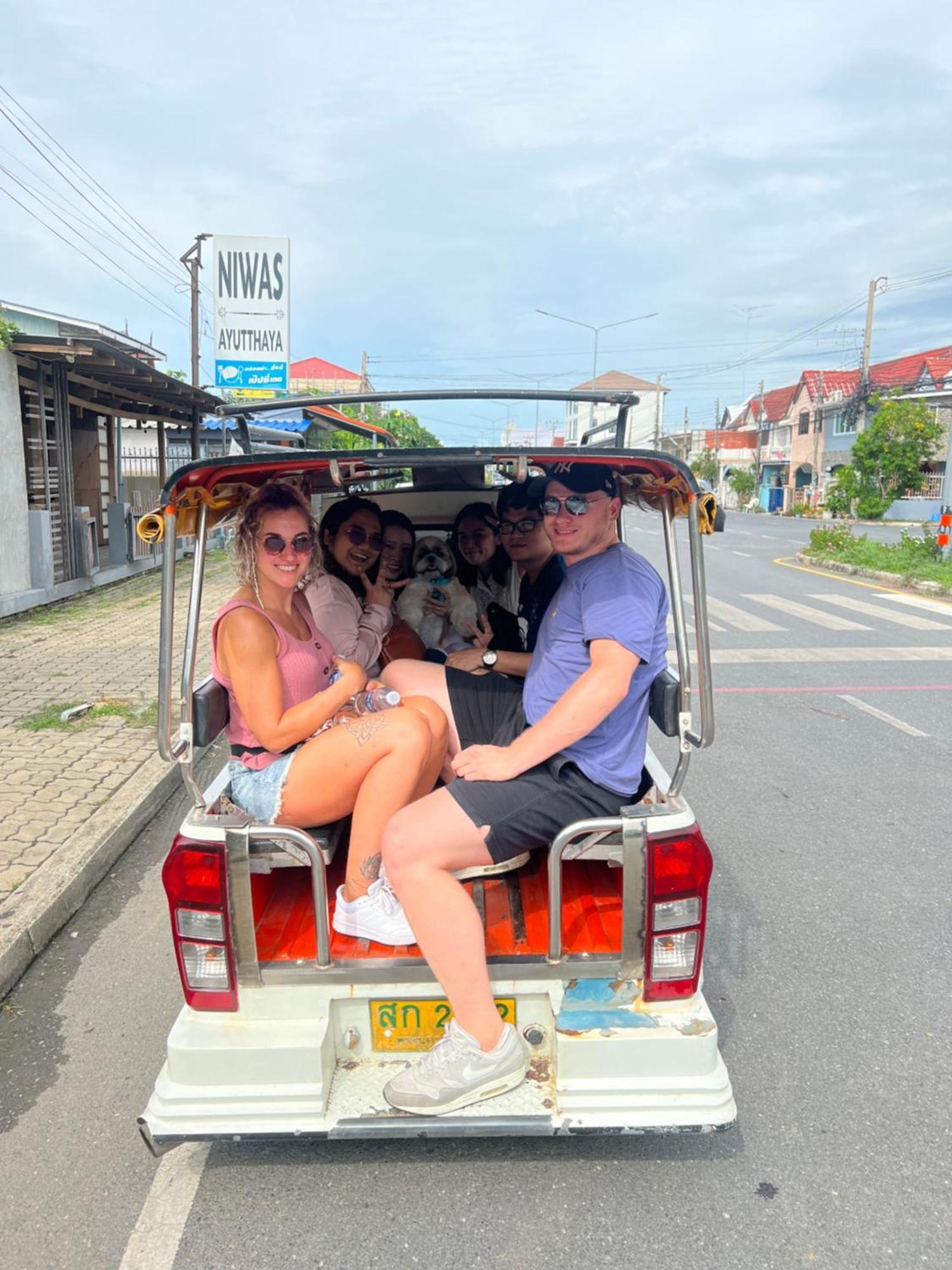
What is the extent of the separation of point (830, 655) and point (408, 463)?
844 centimetres

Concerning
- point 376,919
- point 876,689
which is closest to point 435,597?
point 376,919

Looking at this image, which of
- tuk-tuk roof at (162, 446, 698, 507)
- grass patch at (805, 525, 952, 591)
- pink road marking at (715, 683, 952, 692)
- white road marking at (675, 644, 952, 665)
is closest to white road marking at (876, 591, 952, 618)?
grass patch at (805, 525, 952, 591)

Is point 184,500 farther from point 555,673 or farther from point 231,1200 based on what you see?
point 231,1200

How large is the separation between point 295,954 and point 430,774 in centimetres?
69

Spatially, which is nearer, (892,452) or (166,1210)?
(166,1210)

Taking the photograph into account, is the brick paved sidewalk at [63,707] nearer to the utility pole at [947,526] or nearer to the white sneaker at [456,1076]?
the white sneaker at [456,1076]

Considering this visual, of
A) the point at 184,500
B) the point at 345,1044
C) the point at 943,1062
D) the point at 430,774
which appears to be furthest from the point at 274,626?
the point at 943,1062

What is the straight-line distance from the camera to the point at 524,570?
443 centimetres

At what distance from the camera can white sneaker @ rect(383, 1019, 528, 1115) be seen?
2.29 metres

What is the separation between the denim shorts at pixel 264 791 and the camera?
2.74 m

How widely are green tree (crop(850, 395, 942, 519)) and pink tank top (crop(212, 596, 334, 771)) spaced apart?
3730 cm

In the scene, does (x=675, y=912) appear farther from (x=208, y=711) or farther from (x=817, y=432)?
(x=817, y=432)

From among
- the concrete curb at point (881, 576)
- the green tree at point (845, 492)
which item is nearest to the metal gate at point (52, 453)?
the concrete curb at point (881, 576)

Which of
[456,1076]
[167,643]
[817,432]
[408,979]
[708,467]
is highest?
[817,432]
